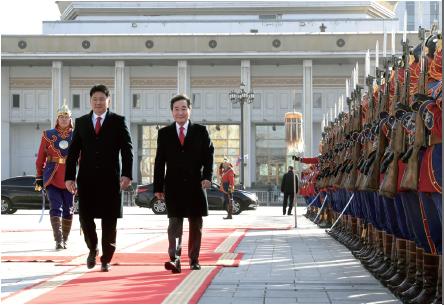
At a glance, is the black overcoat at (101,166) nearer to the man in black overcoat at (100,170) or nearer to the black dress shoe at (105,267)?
the man in black overcoat at (100,170)

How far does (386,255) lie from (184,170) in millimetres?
2209

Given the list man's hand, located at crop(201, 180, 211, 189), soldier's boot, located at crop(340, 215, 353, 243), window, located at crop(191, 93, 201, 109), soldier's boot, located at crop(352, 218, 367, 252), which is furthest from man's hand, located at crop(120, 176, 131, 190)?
window, located at crop(191, 93, 201, 109)

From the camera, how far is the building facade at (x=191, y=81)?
65.9 m

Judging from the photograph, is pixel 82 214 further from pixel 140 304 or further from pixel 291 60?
pixel 291 60

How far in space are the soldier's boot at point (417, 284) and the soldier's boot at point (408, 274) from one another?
0.11 meters

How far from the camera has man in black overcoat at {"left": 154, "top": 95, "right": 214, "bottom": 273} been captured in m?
9.22

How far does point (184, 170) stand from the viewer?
9.24 metres

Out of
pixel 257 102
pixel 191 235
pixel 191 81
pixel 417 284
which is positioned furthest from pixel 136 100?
pixel 417 284

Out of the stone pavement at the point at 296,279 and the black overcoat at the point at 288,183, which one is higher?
the black overcoat at the point at 288,183

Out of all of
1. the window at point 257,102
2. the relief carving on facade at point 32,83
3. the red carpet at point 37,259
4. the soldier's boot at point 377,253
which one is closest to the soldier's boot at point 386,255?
the soldier's boot at point 377,253

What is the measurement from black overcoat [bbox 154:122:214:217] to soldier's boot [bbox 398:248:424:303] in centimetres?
265

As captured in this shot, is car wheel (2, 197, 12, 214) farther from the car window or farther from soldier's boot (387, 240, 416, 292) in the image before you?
soldier's boot (387, 240, 416, 292)

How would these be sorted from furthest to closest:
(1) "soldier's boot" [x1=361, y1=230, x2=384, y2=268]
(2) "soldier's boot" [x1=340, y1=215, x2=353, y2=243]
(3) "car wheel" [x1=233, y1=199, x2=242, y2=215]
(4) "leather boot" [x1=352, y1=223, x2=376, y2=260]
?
(3) "car wheel" [x1=233, y1=199, x2=242, y2=215] → (2) "soldier's boot" [x1=340, y1=215, x2=353, y2=243] → (4) "leather boot" [x1=352, y1=223, x2=376, y2=260] → (1) "soldier's boot" [x1=361, y1=230, x2=384, y2=268]

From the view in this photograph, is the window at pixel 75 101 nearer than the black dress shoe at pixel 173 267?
No
